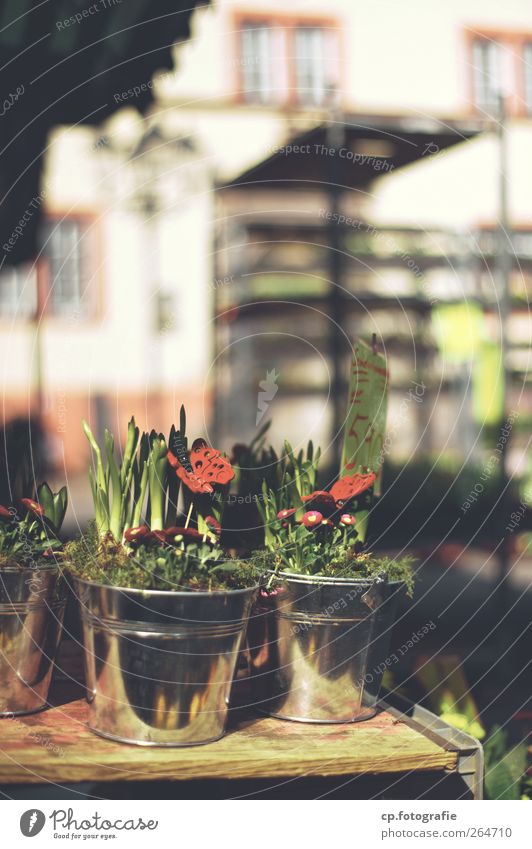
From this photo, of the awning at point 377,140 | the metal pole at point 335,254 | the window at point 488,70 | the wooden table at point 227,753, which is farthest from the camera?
the window at point 488,70

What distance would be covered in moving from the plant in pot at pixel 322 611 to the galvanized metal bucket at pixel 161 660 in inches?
4.4

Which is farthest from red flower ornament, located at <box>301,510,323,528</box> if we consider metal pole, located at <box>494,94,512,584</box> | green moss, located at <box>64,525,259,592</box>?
metal pole, located at <box>494,94,512,584</box>

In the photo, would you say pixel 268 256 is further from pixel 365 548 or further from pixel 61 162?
pixel 365 548

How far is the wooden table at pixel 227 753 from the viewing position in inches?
52.4

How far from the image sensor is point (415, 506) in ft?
24.2

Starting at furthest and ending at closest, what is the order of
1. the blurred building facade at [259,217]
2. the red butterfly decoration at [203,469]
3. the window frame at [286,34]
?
the window frame at [286,34]
the blurred building facade at [259,217]
the red butterfly decoration at [203,469]

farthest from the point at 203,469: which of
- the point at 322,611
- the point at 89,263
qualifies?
the point at 89,263

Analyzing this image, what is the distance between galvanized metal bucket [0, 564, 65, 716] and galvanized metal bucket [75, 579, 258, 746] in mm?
102

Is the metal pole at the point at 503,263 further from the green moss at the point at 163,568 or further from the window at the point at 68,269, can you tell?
the window at the point at 68,269

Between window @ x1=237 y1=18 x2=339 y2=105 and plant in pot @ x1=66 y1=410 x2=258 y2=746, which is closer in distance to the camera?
plant in pot @ x1=66 y1=410 x2=258 y2=746

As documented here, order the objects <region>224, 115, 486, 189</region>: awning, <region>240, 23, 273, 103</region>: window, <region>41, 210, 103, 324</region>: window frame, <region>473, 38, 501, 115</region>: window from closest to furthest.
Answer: <region>224, 115, 486, 189</region>: awning
<region>473, 38, 501, 115</region>: window
<region>240, 23, 273, 103</region>: window
<region>41, 210, 103, 324</region>: window frame

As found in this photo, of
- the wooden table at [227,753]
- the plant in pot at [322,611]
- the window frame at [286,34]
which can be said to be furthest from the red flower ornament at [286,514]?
the window frame at [286,34]

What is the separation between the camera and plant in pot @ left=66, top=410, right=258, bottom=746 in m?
1.38

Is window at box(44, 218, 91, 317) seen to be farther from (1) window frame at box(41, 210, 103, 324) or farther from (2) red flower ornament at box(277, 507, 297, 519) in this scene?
(2) red flower ornament at box(277, 507, 297, 519)
